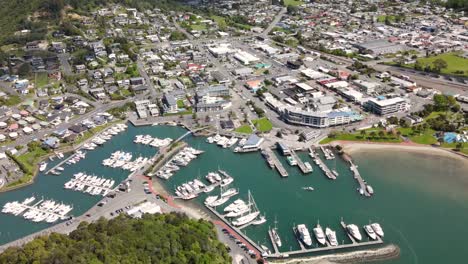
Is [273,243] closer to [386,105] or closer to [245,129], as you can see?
[245,129]

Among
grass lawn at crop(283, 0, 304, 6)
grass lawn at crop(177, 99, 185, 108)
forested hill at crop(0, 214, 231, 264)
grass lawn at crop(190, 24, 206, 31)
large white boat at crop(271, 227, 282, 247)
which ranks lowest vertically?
large white boat at crop(271, 227, 282, 247)

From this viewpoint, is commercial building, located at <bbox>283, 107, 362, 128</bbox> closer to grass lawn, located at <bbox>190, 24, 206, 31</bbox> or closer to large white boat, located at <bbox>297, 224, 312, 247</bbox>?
large white boat, located at <bbox>297, 224, 312, 247</bbox>

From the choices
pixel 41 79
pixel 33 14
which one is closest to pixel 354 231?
pixel 41 79

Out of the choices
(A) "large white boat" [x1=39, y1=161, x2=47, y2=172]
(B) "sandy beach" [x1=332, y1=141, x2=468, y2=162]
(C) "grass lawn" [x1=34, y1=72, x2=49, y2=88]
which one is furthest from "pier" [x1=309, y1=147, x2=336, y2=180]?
(C) "grass lawn" [x1=34, y1=72, x2=49, y2=88]

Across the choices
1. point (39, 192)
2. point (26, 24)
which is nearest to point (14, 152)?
point (39, 192)

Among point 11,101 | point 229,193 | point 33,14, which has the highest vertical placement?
point 33,14

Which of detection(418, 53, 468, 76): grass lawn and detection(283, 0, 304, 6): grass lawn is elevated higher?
detection(283, 0, 304, 6): grass lawn
